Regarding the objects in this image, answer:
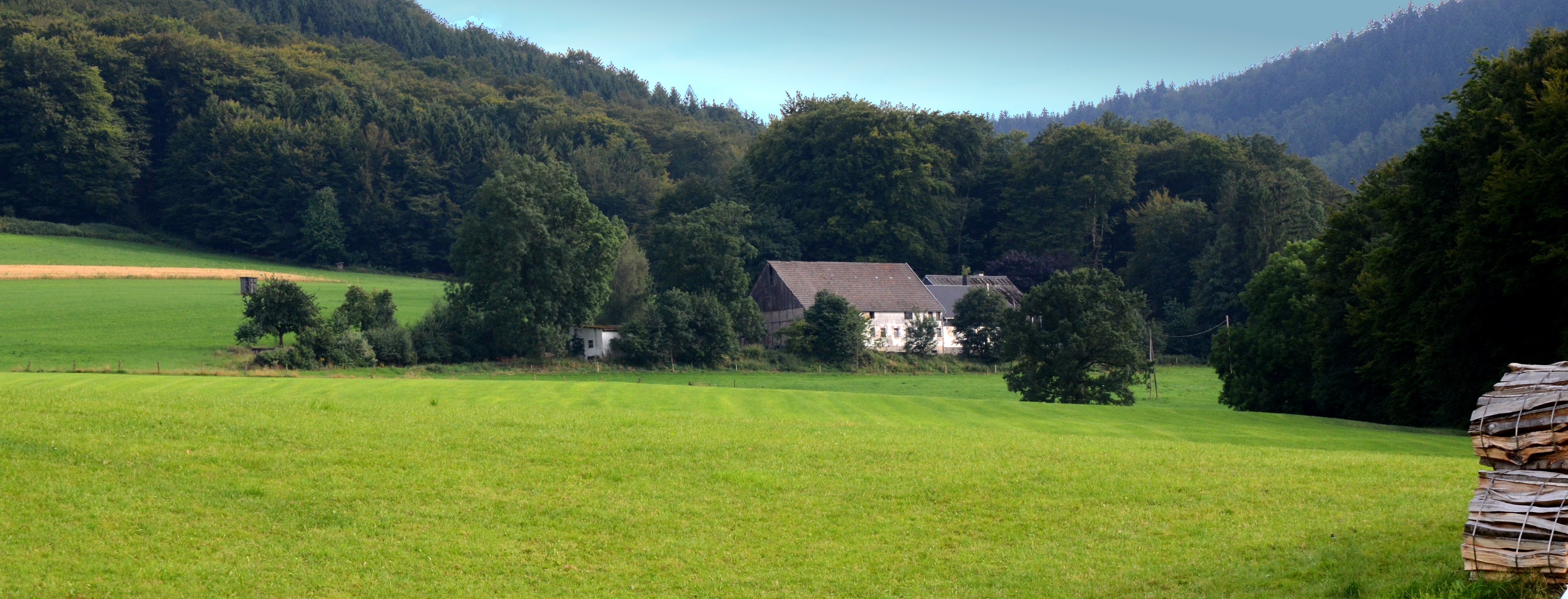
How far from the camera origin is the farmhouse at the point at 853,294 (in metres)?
83.3

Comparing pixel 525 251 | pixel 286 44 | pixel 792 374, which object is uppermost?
pixel 286 44

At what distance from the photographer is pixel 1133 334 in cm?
4847

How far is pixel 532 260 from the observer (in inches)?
2623

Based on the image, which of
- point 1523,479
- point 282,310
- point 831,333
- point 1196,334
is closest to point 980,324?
point 831,333

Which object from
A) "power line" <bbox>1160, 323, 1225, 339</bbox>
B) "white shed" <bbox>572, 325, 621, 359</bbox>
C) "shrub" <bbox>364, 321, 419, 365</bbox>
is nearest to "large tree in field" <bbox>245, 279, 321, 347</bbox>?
"shrub" <bbox>364, 321, 419, 365</bbox>

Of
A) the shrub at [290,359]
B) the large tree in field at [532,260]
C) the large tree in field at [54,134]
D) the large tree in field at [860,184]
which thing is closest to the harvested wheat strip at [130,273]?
the large tree in field at [54,134]

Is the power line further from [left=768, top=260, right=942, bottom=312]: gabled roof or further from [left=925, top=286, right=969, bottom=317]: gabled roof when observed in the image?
[left=768, top=260, right=942, bottom=312]: gabled roof

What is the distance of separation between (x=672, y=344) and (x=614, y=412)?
147 feet

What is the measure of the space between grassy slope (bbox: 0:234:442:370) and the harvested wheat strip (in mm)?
889

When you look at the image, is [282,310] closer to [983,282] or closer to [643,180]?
[983,282]

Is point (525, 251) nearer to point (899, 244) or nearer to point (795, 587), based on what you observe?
point (899, 244)

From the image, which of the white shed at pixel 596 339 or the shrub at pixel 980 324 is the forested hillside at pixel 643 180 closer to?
the white shed at pixel 596 339

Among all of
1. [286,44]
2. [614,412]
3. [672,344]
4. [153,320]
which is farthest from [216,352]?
[286,44]

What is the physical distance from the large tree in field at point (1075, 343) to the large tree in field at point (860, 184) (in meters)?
48.7
